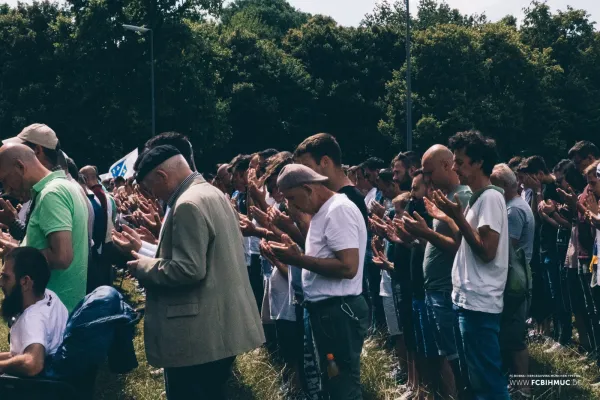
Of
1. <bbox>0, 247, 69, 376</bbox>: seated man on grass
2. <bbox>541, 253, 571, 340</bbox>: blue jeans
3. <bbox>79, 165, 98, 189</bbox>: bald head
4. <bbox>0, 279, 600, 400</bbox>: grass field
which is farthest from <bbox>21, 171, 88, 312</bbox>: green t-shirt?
<bbox>541, 253, 571, 340</bbox>: blue jeans

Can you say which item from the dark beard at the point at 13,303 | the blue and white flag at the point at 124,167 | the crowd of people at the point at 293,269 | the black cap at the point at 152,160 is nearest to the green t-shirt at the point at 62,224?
the crowd of people at the point at 293,269

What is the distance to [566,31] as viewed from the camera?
50.3 m

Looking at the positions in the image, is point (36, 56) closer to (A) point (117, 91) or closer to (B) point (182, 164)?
(A) point (117, 91)

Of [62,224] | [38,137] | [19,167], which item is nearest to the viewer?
[62,224]

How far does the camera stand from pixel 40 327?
4.96 metres

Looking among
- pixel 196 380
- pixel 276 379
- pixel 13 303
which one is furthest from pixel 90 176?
pixel 196 380

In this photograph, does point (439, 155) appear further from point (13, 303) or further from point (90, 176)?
point (90, 176)

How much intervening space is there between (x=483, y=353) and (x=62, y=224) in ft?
8.67

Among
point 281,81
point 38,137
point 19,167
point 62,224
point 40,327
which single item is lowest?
point 40,327

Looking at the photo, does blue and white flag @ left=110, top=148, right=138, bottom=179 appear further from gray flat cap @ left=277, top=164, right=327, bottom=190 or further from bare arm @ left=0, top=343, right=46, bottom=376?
bare arm @ left=0, top=343, right=46, bottom=376

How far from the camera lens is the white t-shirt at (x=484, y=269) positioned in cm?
535

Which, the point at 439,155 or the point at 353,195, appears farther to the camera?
the point at 439,155

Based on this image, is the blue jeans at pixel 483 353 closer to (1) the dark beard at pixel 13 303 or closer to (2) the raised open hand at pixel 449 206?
(2) the raised open hand at pixel 449 206

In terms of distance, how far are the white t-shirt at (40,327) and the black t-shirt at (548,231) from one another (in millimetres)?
5734
